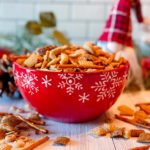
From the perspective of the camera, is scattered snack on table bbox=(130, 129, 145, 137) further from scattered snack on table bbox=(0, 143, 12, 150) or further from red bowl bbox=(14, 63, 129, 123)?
scattered snack on table bbox=(0, 143, 12, 150)

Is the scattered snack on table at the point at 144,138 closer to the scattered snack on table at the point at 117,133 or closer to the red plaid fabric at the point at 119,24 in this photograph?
the scattered snack on table at the point at 117,133

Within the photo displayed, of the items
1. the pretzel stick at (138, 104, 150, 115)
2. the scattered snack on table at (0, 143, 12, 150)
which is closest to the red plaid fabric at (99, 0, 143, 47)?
the pretzel stick at (138, 104, 150, 115)

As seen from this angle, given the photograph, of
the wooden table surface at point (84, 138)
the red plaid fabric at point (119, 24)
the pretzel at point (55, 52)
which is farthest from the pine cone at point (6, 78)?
the red plaid fabric at point (119, 24)

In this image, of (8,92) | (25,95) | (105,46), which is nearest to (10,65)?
(8,92)

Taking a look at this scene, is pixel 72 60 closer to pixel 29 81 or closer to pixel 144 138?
pixel 29 81

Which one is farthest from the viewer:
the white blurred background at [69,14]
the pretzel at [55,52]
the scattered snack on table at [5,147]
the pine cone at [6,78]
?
the white blurred background at [69,14]

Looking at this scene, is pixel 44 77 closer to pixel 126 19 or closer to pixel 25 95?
pixel 25 95

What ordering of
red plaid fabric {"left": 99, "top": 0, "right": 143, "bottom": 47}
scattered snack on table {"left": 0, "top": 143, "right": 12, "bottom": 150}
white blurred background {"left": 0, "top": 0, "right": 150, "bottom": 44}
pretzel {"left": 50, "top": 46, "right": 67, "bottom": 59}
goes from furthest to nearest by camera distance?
white blurred background {"left": 0, "top": 0, "right": 150, "bottom": 44}, red plaid fabric {"left": 99, "top": 0, "right": 143, "bottom": 47}, pretzel {"left": 50, "top": 46, "right": 67, "bottom": 59}, scattered snack on table {"left": 0, "top": 143, "right": 12, "bottom": 150}
